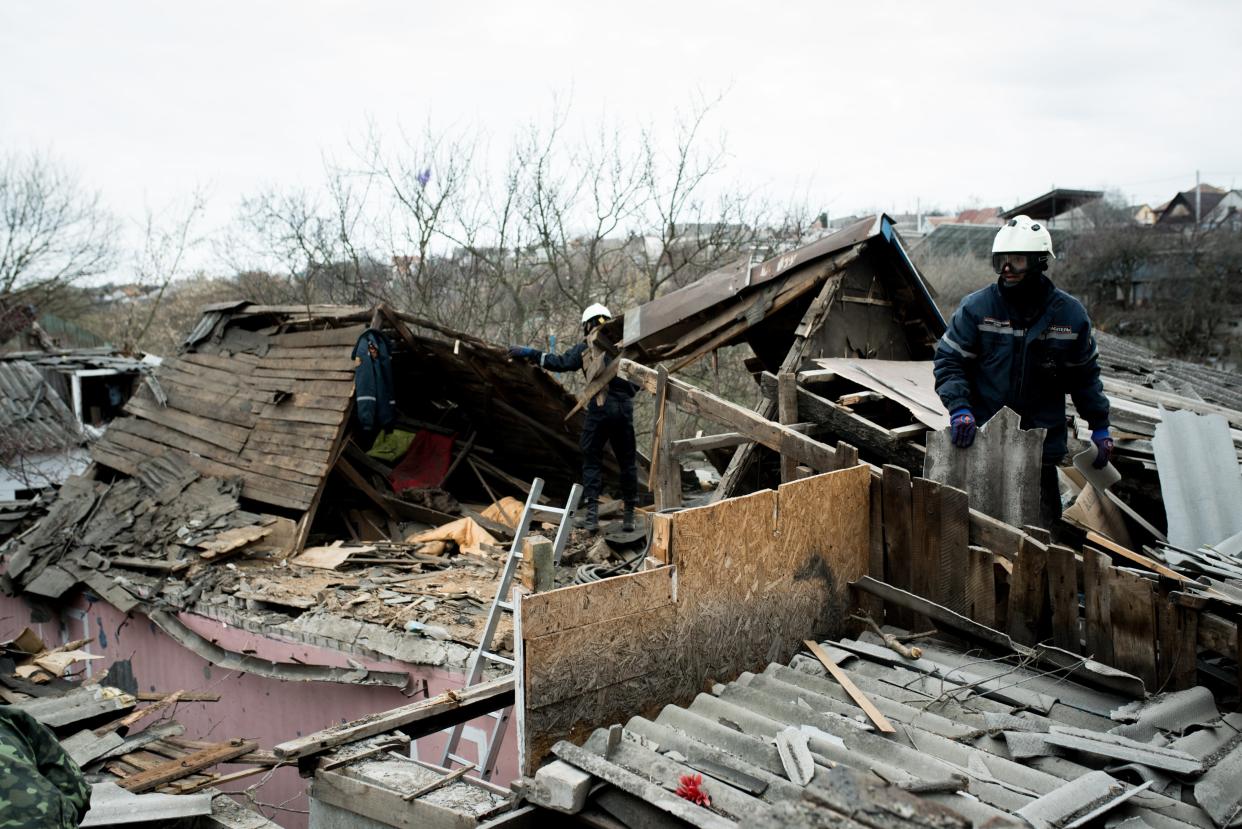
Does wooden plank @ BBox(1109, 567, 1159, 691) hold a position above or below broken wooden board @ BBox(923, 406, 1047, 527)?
below

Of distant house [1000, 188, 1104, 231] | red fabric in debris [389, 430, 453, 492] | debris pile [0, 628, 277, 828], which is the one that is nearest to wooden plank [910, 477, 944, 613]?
debris pile [0, 628, 277, 828]

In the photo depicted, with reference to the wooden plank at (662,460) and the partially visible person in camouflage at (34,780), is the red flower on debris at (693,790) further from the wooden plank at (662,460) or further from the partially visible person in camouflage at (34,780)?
the wooden plank at (662,460)

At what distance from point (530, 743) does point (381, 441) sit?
8.75 metres

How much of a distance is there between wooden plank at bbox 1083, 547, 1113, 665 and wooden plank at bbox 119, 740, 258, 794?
4.55m

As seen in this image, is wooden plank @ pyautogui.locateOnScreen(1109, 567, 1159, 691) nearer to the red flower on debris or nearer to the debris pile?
the red flower on debris

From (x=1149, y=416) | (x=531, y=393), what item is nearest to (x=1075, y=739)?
(x=1149, y=416)

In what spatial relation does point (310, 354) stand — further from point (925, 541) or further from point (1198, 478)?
point (1198, 478)

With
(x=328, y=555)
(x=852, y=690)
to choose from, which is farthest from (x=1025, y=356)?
(x=328, y=555)

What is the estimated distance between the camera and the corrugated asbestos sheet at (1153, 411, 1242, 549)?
5.45m

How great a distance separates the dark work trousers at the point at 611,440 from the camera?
9.41 meters

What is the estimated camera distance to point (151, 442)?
11.1 meters

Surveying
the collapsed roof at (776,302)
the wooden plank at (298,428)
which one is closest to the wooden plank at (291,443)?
the wooden plank at (298,428)

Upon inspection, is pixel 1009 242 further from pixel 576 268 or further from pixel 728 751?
pixel 576 268

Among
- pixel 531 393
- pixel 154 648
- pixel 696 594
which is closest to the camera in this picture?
pixel 696 594
